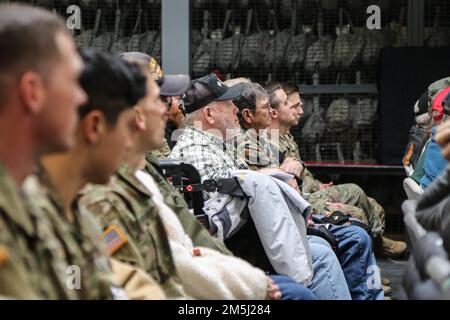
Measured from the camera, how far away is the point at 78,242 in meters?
2.33

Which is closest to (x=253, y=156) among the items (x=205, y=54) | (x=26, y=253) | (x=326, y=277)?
(x=326, y=277)

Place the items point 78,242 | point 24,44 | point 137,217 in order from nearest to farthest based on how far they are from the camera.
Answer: point 24,44
point 78,242
point 137,217

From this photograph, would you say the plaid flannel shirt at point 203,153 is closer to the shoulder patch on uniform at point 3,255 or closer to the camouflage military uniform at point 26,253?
the camouflage military uniform at point 26,253

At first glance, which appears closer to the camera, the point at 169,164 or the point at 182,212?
the point at 182,212

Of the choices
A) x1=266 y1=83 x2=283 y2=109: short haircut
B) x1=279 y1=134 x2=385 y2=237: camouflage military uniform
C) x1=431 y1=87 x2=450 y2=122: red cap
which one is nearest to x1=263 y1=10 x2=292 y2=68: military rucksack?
x1=279 y1=134 x2=385 y2=237: camouflage military uniform

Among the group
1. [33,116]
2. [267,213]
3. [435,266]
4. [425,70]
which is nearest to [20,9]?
[33,116]

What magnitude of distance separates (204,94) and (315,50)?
182 inches

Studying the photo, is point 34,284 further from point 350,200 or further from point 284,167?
point 350,200

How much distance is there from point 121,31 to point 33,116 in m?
8.09

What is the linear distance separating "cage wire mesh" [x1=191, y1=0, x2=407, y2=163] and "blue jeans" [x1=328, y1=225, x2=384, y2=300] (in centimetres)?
371

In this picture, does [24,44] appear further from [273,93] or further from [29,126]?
[273,93]

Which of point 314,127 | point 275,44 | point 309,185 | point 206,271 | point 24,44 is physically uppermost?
point 24,44

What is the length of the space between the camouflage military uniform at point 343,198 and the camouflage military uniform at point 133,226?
394 centimetres

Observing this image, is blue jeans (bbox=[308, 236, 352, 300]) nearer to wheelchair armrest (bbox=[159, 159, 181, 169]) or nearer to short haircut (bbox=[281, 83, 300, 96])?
wheelchair armrest (bbox=[159, 159, 181, 169])
